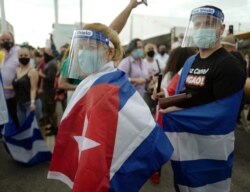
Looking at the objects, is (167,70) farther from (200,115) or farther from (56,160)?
(56,160)

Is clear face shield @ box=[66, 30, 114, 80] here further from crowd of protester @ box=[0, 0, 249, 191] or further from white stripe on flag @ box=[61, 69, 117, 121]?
crowd of protester @ box=[0, 0, 249, 191]

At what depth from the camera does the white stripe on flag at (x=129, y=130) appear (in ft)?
6.72

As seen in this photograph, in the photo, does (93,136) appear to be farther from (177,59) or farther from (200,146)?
(177,59)

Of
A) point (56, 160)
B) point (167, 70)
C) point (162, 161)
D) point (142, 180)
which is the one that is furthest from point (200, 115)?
point (167, 70)

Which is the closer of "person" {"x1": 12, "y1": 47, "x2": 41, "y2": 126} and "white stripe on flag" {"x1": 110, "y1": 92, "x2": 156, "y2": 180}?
"white stripe on flag" {"x1": 110, "y1": 92, "x2": 156, "y2": 180}

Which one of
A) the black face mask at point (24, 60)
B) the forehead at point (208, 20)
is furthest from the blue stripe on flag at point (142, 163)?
the black face mask at point (24, 60)

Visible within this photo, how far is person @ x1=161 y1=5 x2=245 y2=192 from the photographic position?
2.32m

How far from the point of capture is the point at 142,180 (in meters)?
2.10


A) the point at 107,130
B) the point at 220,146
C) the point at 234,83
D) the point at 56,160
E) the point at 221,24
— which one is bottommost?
the point at 56,160

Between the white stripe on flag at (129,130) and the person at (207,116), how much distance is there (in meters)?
0.36

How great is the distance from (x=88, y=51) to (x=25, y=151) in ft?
9.89

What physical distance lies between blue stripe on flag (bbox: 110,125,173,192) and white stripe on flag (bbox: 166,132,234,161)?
30 cm

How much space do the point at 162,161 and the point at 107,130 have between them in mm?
408

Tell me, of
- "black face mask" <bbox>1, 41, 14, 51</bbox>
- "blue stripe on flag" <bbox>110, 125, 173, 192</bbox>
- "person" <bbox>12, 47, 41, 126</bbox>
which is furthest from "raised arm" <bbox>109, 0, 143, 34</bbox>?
"black face mask" <bbox>1, 41, 14, 51</bbox>
